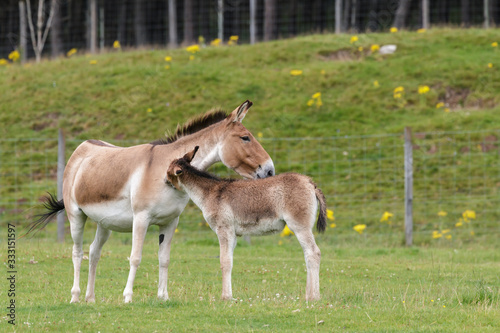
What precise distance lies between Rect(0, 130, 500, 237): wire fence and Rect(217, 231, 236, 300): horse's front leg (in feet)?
29.9

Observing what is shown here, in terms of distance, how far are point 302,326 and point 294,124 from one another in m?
14.8

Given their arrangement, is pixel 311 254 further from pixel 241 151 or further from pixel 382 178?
pixel 382 178

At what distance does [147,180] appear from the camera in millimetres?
8523

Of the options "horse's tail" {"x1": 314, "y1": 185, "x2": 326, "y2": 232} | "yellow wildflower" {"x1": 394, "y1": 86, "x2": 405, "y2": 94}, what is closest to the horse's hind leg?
"horse's tail" {"x1": 314, "y1": 185, "x2": 326, "y2": 232}

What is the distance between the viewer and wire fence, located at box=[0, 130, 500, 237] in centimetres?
1764

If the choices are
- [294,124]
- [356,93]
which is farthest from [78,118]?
[356,93]

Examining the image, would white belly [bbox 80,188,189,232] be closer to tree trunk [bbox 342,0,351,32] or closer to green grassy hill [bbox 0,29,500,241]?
green grassy hill [bbox 0,29,500,241]

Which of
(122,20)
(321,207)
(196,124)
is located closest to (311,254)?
(321,207)

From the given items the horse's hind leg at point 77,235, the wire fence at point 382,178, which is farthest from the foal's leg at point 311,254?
the wire fence at point 382,178

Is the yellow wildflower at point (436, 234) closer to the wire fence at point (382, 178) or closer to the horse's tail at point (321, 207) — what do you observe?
the wire fence at point (382, 178)

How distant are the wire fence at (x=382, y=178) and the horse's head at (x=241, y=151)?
27.4 ft

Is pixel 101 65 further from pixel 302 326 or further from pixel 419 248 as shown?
pixel 302 326

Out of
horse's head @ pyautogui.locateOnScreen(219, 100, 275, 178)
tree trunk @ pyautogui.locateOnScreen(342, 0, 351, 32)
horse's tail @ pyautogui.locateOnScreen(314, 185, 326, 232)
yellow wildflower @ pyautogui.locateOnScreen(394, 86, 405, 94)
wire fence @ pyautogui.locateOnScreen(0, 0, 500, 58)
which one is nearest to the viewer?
horse's tail @ pyautogui.locateOnScreen(314, 185, 326, 232)

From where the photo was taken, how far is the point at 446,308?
26.0 ft
